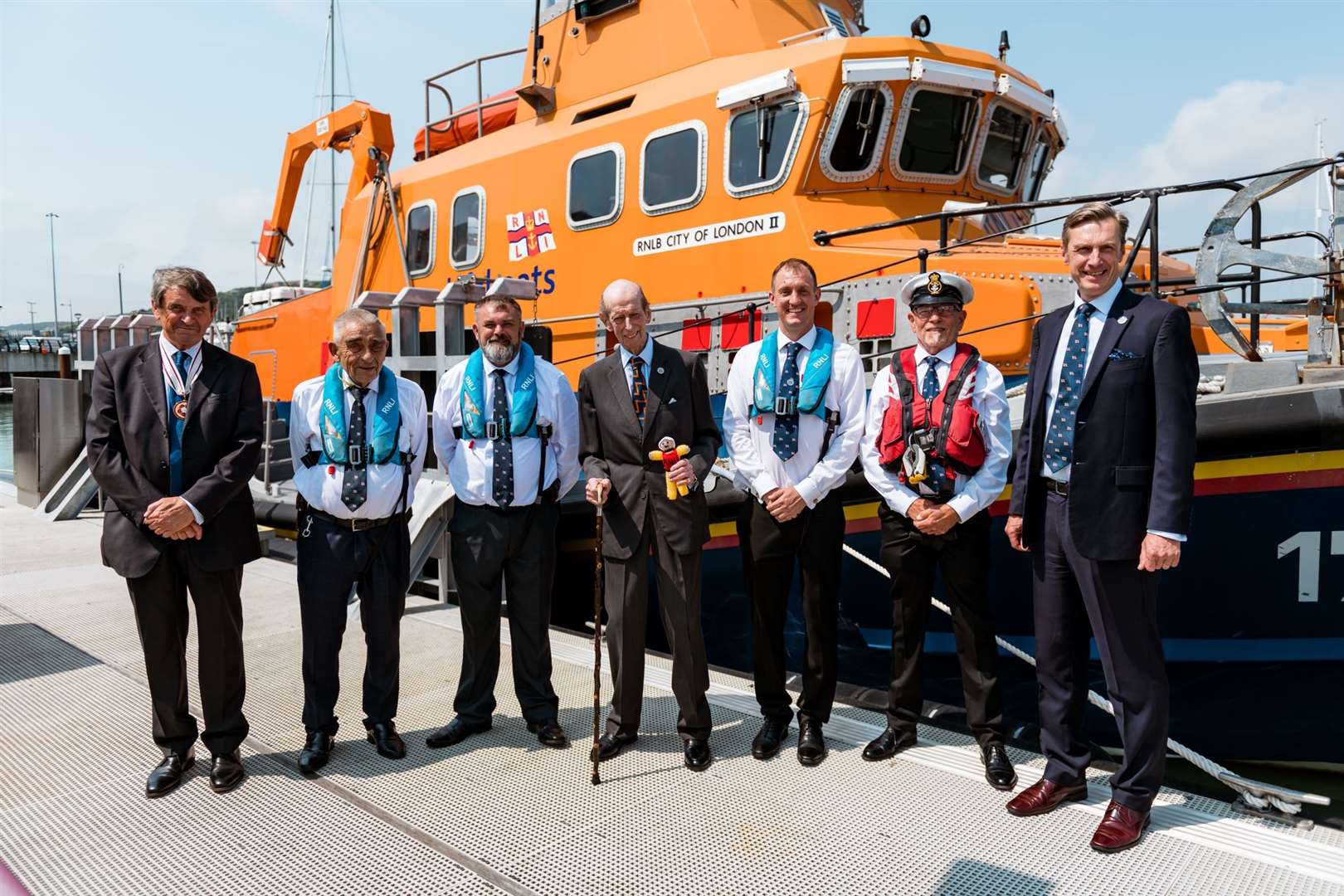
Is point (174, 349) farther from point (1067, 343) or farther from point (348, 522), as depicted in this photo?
point (1067, 343)

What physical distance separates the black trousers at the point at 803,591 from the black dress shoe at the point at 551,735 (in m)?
0.73

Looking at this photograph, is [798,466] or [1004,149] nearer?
[798,466]

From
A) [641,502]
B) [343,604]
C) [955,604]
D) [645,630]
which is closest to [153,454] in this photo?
[343,604]

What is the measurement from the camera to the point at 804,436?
3166mm

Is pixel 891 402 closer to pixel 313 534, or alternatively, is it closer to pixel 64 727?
pixel 313 534

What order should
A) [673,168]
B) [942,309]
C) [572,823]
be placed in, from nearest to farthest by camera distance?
[572,823] → [942,309] → [673,168]

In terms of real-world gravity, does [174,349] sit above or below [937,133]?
below

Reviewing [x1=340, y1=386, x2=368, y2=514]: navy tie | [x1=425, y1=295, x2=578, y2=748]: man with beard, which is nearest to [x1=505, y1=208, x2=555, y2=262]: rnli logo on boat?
[x1=425, y1=295, x2=578, y2=748]: man with beard

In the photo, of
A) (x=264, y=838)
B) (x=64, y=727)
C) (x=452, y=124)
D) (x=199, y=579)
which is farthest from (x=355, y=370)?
(x=452, y=124)

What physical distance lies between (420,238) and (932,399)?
18.9ft

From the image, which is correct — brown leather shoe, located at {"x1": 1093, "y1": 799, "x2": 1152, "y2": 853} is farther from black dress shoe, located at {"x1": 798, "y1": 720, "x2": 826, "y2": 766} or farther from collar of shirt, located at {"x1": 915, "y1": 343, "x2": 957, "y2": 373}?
collar of shirt, located at {"x1": 915, "y1": 343, "x2": 957, "y2": 373}

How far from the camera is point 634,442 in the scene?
317 centimetres

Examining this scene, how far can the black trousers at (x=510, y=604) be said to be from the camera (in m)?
3.29

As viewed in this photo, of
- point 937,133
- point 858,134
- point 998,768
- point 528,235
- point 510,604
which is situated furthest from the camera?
point 528,235
